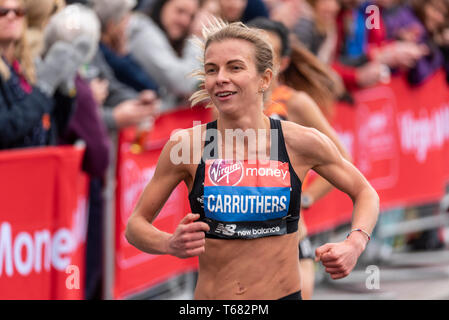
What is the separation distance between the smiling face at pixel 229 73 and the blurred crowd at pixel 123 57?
6.61 ft

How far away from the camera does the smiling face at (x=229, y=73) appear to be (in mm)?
4152

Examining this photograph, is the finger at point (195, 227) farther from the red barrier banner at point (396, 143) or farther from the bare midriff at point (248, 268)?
the red barrier banner at point (396, 143)

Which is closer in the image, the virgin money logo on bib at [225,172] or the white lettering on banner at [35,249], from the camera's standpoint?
the virgin money logo on bib at [225,172]

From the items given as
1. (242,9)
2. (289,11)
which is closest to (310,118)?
(242,9)

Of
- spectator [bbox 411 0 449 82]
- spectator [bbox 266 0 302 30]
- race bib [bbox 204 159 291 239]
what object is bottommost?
race bib [bbox 204 159 291 239]

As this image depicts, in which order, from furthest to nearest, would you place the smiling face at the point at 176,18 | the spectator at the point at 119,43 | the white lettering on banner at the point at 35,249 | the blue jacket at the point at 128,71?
the smiling face at the point at 176,18
the blue jacket at the point at 128,71
the spectator at the point at 119,43
the white lettering on banner at the point at 35,249

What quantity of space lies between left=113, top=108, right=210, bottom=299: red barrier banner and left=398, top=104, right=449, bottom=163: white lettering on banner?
13.2 ft

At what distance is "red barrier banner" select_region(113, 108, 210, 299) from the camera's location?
7301 millimetres

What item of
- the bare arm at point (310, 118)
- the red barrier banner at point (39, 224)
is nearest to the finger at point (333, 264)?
the bare arm at point (310, 118)

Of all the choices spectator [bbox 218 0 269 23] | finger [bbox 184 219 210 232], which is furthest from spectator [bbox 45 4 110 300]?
finger [bbox 184 219 210 232]

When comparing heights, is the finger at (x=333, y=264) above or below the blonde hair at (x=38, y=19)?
below

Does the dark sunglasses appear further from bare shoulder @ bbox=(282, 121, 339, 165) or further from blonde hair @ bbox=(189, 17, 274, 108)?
bare shoulder @ bbox=(282, 121, 339, 165)

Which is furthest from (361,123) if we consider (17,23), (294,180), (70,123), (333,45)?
(294,180)

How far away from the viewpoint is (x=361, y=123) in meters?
10.3
